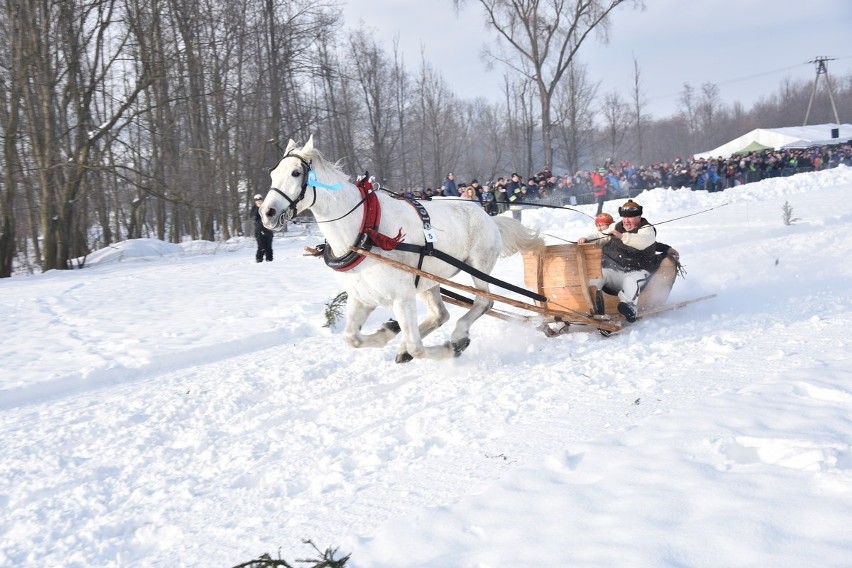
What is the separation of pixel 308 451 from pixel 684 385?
267 cm

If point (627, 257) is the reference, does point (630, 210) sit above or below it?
above

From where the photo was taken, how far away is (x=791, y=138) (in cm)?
4544

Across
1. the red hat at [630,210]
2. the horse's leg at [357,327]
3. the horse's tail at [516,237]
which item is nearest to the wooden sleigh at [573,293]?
the horse's tail at [516,237]

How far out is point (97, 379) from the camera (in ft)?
23.5

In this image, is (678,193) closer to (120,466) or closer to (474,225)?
(474,225)

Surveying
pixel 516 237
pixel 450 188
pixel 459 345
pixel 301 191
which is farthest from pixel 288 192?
pixel 450 188

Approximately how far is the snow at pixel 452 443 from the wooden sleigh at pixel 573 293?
0.18 metres

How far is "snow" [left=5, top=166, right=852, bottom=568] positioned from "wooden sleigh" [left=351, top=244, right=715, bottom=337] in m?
0.18

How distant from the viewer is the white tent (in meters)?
45.2

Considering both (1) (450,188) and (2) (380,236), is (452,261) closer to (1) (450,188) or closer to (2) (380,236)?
(2) (380,236)

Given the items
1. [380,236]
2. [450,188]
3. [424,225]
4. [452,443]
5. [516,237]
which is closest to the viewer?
[452,443]

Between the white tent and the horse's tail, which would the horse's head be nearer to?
the horse's tail

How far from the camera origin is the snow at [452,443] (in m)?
3.01

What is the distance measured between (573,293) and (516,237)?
87 centimetres
